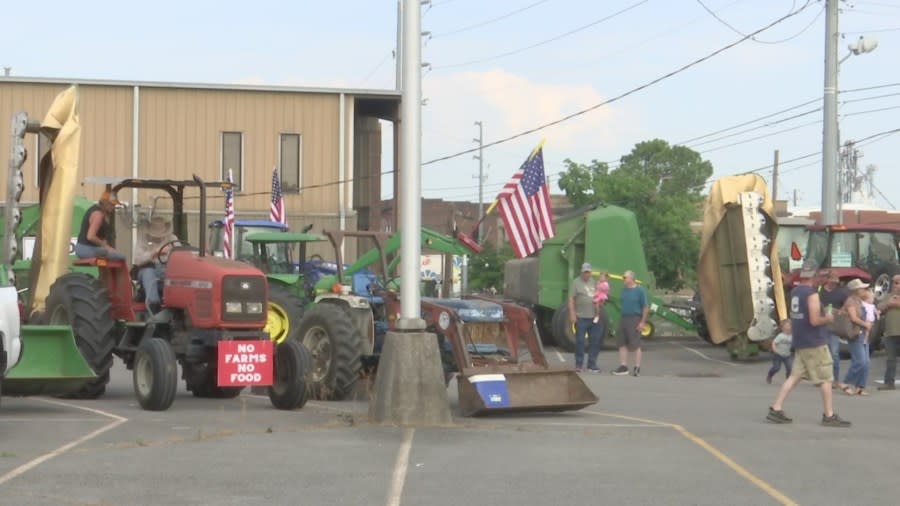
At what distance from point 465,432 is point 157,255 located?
15.5 feet

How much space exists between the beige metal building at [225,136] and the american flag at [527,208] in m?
20.4

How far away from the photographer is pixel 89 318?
16328 millimetres

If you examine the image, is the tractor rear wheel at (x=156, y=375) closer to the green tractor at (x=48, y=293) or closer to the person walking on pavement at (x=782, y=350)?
the green tractor at (x=48, y=293)

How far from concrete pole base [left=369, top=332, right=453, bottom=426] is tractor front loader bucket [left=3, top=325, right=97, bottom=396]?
3.33 m

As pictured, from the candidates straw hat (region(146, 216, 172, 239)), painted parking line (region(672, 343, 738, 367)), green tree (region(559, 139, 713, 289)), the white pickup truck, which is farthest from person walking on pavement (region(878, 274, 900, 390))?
green tree (region(559, 139, 713, 289))

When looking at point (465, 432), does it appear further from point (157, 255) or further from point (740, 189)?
point (740, 189)

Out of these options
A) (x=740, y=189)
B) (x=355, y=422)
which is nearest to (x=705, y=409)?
(x=355, y=422)

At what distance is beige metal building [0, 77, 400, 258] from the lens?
1758 inches

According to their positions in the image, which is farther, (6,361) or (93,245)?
(93,245)

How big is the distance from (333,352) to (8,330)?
4.66 metres

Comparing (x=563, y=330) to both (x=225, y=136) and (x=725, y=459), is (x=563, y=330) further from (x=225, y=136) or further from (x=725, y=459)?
(x=725, y=459)

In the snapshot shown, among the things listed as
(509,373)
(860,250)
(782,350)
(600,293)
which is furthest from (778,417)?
(860,250)

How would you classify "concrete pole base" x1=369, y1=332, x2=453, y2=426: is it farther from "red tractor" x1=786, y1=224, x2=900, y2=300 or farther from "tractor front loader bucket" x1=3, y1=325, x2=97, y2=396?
"red tractor" x1=786, y1=224, x2=900, y2=300

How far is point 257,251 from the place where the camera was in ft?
92.0
